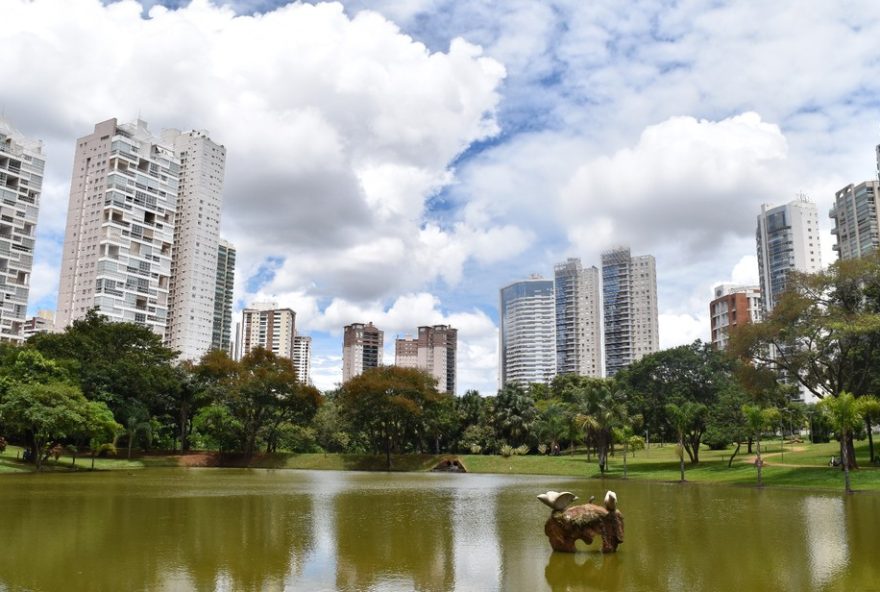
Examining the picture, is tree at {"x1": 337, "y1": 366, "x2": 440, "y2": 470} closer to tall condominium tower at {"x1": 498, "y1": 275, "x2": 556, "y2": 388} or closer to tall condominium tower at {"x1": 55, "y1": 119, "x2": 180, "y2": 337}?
tall condominium tower at {"x1": 55, "y1": 119, "x2": 180, "y2": 337}

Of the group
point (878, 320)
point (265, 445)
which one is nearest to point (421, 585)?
point (878, 320)

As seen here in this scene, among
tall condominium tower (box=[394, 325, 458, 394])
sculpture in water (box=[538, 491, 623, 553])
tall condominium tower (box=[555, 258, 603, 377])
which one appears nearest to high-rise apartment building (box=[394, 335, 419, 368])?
tall condominium tower (box=[394, 325, 458, 394])

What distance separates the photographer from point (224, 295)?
13475 centimetres

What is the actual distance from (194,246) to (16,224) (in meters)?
27.3

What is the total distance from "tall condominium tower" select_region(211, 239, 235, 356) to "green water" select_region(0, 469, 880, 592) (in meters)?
109

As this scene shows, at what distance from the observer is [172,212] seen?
102 m

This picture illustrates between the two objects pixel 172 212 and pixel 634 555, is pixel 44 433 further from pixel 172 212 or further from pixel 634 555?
pixel 172 212

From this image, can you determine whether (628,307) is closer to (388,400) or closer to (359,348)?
(359,348)

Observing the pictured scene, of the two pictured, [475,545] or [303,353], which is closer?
[475,545]

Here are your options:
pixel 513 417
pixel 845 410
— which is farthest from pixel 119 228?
pixel 845 410

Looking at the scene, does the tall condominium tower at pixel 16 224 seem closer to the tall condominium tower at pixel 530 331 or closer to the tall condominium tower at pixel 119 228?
the tall condominium tower at pixel 119 228

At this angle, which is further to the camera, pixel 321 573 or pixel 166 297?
pixel 166 297

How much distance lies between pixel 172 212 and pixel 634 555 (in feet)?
330

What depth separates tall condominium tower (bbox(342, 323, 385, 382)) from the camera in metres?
161
